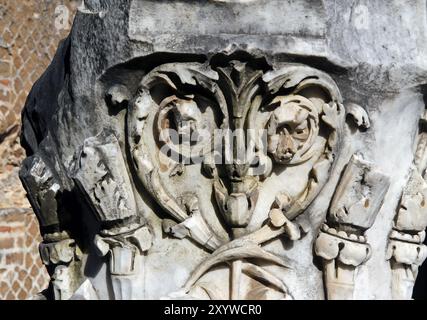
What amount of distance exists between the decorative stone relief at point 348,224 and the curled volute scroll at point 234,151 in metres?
0.06

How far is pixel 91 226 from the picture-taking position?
280 centimetres

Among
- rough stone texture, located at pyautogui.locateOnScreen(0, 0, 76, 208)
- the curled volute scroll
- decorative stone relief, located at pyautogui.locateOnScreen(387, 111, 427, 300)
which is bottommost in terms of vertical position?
decorative stone relief, located at pyautogui.locateOnScreen(387, 111, 427, 300)

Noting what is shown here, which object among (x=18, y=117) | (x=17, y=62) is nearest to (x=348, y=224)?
(x=18, y=117)

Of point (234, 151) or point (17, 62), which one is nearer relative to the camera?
point (234, 151)

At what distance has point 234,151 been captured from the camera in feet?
8.45

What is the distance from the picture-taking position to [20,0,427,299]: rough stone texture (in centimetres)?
256

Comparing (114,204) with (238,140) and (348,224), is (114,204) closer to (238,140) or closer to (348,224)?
(238,140)

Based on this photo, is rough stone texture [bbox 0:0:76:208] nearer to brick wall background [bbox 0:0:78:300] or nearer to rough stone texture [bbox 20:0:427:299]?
brick wall background [bbox 0:0:78:300]

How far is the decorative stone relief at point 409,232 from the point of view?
2.78 metres

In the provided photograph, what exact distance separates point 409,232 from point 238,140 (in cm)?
53

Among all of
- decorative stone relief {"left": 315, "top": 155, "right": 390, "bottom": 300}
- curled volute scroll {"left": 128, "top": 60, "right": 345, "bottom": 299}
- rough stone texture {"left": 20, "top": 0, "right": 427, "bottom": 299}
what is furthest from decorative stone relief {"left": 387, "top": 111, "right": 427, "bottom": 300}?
curled volute scroll {"left": 128, "top": 60, "right": 345, "bottom": 299}

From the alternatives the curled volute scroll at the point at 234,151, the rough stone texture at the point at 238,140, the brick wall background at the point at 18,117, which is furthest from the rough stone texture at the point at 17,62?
the curled volute scroll at the point at 234,151
